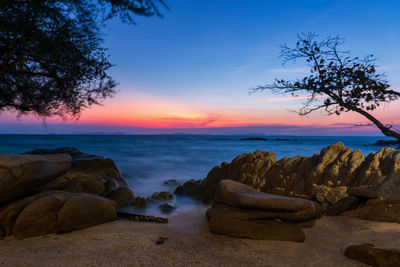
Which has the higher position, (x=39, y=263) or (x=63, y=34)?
(x=63, y=34)

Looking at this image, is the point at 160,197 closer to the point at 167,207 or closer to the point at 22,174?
the point at 167,207

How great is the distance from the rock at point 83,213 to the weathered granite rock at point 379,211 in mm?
6608

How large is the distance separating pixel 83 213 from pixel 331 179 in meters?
8.12

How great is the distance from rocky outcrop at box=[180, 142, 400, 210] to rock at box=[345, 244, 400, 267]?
3.23m

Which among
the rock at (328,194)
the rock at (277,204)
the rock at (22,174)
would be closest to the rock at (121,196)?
the rock at (22,174)

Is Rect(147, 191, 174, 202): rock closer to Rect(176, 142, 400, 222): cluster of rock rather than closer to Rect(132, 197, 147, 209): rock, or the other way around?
Rect(132, 197, 147, 209): rock

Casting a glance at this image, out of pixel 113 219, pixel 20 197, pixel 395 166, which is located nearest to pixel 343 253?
pixel 395 166

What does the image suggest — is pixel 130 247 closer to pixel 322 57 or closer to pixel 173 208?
pixel 173 208

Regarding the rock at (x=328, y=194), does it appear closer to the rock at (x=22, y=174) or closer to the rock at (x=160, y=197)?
the rock at (x=160, y=197)

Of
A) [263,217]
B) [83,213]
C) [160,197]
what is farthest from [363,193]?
[83,213]

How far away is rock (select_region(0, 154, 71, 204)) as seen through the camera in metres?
5.98

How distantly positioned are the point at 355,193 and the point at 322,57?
3.98 metres

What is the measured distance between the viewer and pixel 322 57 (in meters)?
6.29

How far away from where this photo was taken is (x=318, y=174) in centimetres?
943
